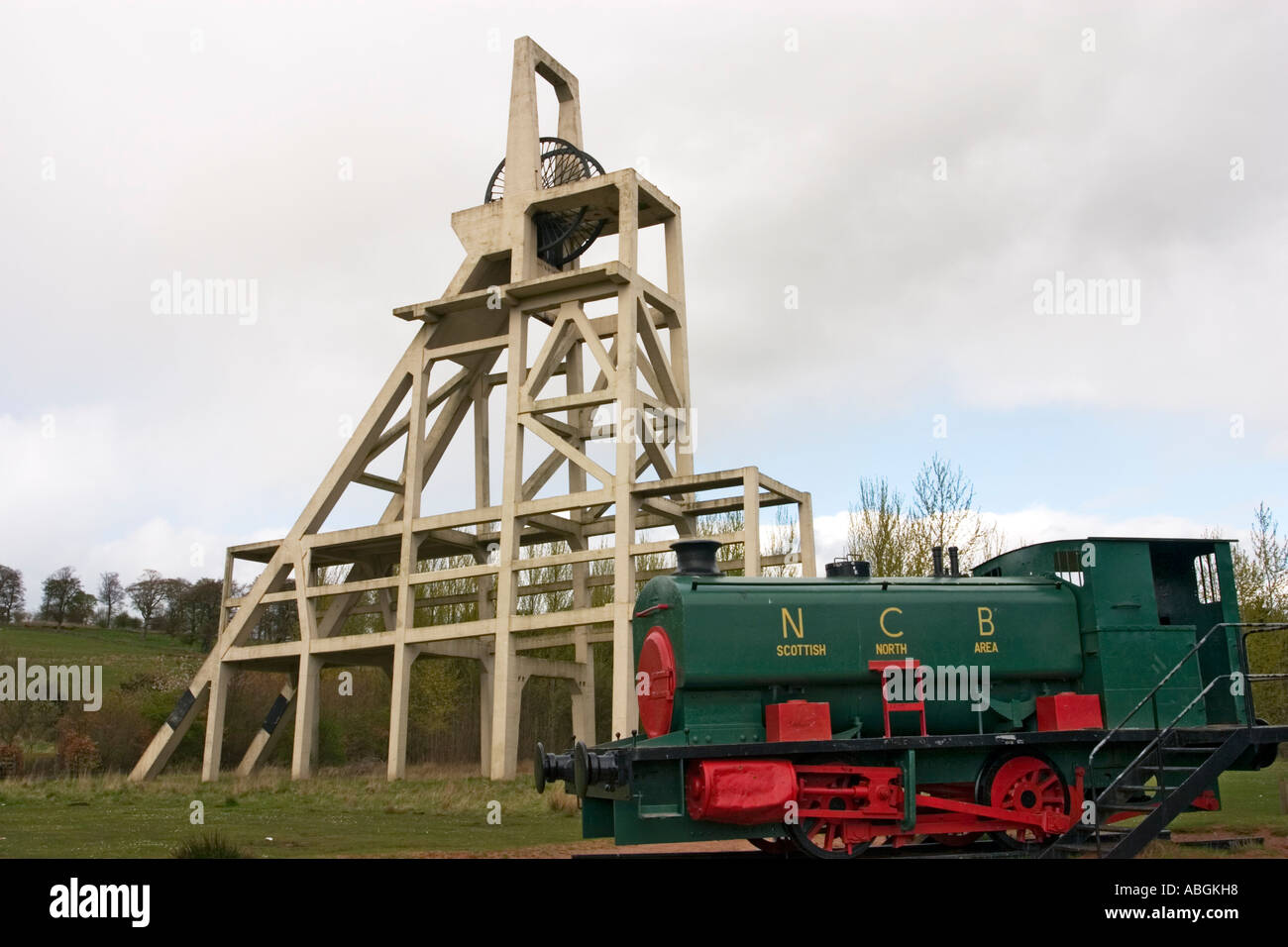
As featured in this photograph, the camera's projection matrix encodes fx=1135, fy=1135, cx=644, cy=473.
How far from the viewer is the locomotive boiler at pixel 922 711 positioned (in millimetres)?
12766

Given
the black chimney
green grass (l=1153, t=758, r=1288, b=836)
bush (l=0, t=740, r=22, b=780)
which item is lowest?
green grass (l=1153, t=758, r=1288, b=836)

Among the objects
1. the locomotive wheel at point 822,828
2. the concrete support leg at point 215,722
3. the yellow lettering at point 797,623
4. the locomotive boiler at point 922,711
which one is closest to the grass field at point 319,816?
the locomotive boiler at point 922,711

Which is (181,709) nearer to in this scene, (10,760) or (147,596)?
(10,760)

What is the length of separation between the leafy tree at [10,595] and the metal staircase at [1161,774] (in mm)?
77494

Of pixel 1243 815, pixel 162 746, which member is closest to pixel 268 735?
pixel 162 746

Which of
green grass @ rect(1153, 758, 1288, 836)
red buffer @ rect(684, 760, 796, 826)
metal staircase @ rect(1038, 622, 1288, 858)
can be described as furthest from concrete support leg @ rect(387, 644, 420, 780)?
metal staircase @ rect(1038, 622, 1288, 858)

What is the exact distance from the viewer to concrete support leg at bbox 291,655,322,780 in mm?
33750

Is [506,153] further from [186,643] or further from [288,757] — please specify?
[186,643]

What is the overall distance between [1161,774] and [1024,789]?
5.23ft

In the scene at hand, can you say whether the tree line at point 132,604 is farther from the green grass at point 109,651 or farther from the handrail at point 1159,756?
the handrail at point 1159,756

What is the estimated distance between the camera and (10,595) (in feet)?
255

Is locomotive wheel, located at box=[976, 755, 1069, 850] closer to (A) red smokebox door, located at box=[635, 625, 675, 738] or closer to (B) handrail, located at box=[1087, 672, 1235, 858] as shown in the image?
(B) handrail, located at box=[1087, 672, 1235, 858]

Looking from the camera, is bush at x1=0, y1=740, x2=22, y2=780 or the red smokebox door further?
bush at x1=0, y1=740, x2=22, y2=780

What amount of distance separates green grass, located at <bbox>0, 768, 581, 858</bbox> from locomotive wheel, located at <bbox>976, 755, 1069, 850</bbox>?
7.14 metres
